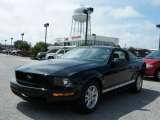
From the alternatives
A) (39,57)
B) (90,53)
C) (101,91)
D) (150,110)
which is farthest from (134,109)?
(39,57)

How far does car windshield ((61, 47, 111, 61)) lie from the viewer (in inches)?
304

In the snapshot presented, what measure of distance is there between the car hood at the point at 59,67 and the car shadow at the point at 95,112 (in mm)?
661

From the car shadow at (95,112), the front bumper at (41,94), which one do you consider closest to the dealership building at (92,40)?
the car shadow at (95,112)

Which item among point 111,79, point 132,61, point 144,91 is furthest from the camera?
point 144,91

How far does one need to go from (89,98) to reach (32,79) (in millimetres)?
1325

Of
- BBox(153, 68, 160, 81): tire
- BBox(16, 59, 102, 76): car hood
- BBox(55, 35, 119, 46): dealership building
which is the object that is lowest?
BBox(153, 68, 160, 81): tire

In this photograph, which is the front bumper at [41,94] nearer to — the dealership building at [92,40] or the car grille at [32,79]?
the car grille at [32,79]

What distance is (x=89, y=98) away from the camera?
6.59m

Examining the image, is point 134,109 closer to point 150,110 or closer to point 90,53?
point 150,110

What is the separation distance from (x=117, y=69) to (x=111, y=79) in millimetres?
471

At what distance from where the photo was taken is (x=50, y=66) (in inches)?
259

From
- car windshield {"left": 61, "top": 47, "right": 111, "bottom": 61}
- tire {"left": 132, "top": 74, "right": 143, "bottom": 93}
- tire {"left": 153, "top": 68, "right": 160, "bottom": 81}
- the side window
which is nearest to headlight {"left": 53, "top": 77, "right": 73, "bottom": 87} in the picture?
car windshield {"left": 61, "top": 47, "right": 111, "bottom": 61}

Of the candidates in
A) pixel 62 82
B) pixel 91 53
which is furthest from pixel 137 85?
pixel 62 82

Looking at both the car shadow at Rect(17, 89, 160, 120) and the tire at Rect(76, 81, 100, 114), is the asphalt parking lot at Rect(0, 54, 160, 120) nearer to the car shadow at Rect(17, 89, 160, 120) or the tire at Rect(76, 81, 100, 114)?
the car shadow at Rect(17, 89, 160, 120)
